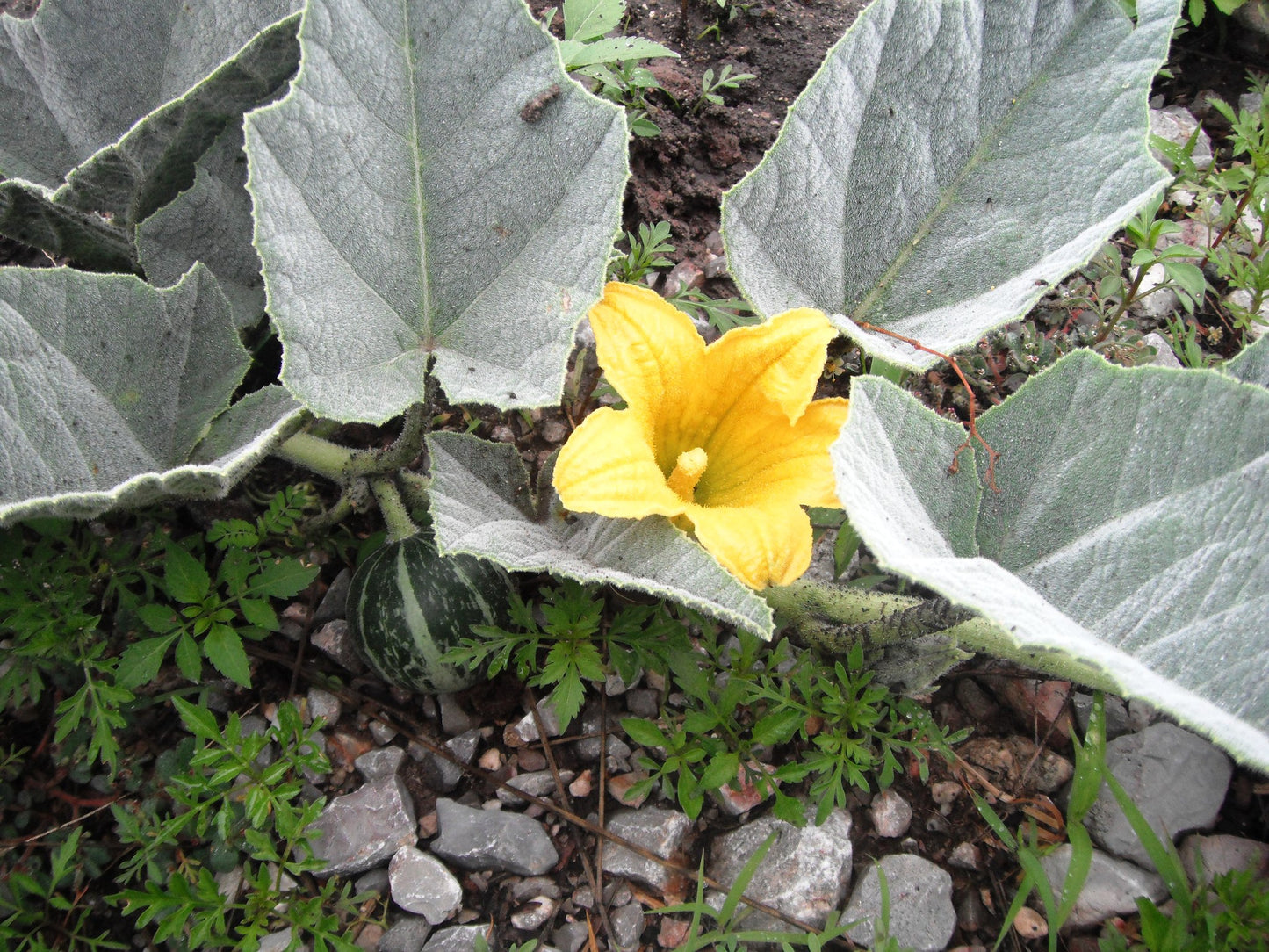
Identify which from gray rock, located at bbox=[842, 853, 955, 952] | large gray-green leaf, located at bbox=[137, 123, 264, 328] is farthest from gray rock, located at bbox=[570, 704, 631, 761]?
large gray-green leaf, located at bbox=[137, 123, 264, 328]

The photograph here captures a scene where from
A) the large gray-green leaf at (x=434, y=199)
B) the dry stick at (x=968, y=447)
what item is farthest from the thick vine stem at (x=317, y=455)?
the dry stick at (x=968, y=447)

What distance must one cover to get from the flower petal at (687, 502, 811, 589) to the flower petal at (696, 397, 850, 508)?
0.24 feet

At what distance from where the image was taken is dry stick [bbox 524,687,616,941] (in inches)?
74.9

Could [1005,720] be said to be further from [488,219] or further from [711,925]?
[488,219]

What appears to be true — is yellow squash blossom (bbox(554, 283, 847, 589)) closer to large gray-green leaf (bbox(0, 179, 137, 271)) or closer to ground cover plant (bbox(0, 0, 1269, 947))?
ground cover plant (bbox(0, 0, 1269, 947))

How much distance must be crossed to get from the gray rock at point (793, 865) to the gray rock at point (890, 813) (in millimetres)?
79

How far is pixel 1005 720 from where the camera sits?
218cm

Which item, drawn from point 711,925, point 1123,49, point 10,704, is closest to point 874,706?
point 711,925

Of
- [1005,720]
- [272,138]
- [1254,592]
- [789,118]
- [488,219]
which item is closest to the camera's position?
[1254,592]

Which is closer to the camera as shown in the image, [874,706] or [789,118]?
[789,118]

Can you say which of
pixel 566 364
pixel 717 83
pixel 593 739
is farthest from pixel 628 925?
pixel 717 83

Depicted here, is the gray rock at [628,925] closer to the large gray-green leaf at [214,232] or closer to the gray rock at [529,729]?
the gray rock at [529,729]

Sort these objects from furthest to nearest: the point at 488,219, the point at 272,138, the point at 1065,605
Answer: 1. the point at 488,219
2. the point at 272,138
3. the point at 1065,605

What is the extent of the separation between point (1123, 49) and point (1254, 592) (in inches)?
44.3
